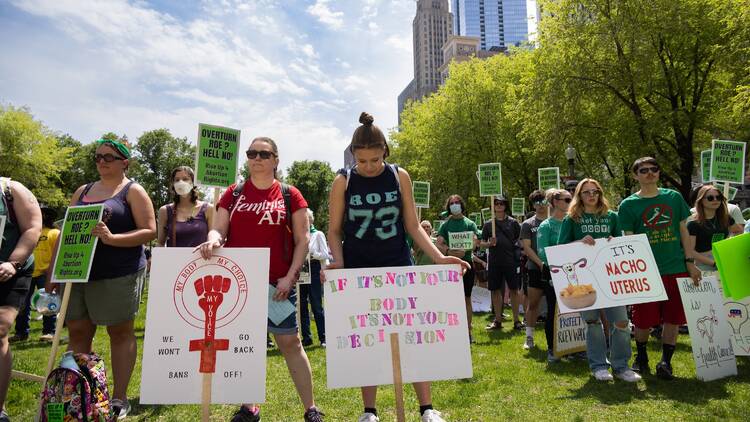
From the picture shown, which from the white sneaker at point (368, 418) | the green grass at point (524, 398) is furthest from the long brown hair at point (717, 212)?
the white sneaker at point (368, 418)

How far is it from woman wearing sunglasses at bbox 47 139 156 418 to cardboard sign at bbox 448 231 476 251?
15.6 feet

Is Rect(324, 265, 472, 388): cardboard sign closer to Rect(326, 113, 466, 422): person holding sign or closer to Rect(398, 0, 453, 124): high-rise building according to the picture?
Rect(326, 113, 466, 422): person holding sign

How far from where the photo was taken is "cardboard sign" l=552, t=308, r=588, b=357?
5922 mm

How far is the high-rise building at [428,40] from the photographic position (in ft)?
487

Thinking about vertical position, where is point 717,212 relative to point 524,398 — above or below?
above

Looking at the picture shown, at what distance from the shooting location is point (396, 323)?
3.07m

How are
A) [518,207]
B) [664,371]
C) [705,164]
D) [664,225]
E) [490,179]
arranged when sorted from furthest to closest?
[518,207]
[705,164]
[490,179]
[664,225]
[664,371]

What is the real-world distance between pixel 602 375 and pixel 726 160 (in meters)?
5.43

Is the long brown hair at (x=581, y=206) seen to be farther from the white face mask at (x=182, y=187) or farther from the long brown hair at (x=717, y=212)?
the white face mask at (x=182, y=187)

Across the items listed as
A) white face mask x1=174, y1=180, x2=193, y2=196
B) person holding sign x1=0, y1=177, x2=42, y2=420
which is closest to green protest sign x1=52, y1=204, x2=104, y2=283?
person holding sign x1=0, y1=177, x2=42, y2=420

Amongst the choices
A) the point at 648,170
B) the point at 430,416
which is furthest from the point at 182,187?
the point at 648,170

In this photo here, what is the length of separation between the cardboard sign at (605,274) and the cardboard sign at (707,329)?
46 cm

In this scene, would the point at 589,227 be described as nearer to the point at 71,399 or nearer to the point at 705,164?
the point at 71,399

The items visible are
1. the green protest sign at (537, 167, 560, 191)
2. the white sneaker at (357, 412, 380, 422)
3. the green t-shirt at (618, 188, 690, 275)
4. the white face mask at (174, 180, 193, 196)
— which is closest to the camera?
the white sneaker at (357, 412, 380, 422)
